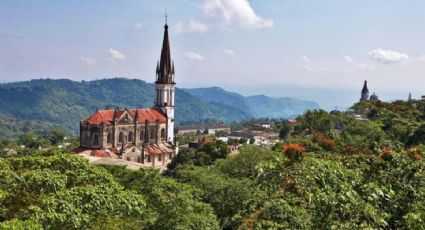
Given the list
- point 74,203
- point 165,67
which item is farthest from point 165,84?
point 74,203

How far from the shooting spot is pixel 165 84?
209 ft

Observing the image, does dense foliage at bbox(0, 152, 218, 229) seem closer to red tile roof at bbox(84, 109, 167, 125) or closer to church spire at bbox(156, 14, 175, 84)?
red tile roof at bbox(84, 109, 167, 125)

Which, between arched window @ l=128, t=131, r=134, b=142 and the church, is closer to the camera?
the church

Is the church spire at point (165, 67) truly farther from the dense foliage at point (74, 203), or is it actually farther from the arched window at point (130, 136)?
the dense foliage at point (74, 203)

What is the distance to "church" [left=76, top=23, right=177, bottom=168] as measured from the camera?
5472 cm

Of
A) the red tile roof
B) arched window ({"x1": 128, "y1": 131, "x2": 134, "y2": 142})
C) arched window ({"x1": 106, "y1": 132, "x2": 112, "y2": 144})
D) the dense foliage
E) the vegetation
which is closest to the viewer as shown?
the vegetation

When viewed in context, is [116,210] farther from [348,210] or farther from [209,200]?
[209,200]

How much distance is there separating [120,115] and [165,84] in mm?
8959

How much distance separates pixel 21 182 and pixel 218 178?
1525 cm

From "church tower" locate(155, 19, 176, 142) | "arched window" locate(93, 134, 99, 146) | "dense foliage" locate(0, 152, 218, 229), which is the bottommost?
"arched window" locate(93, 134, 99, 146)

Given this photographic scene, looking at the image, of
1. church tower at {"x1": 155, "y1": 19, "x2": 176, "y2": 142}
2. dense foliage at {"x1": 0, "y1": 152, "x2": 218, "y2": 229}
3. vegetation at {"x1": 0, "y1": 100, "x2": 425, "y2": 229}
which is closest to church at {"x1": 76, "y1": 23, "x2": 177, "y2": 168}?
church tower at {"x1": 155, "y1": 19, "x2": 176, "y2": 142}

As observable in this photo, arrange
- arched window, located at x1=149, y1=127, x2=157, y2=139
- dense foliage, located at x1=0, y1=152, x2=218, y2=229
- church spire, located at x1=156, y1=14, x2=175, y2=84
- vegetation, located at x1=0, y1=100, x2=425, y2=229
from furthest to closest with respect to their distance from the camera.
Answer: church spire, located at x1=156, y1=14, x2=175, y2=84
arched window, located at x1=149, y1=127, x2=157, y2=139
dense foliage, located at x1=0, y1=152, x2=218, y2=229
vegetation, located at x1=0, y1=100, x2=425, y2=229

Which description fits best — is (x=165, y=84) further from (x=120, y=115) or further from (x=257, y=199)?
(x=257, y=199)

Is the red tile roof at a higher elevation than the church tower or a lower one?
lower
